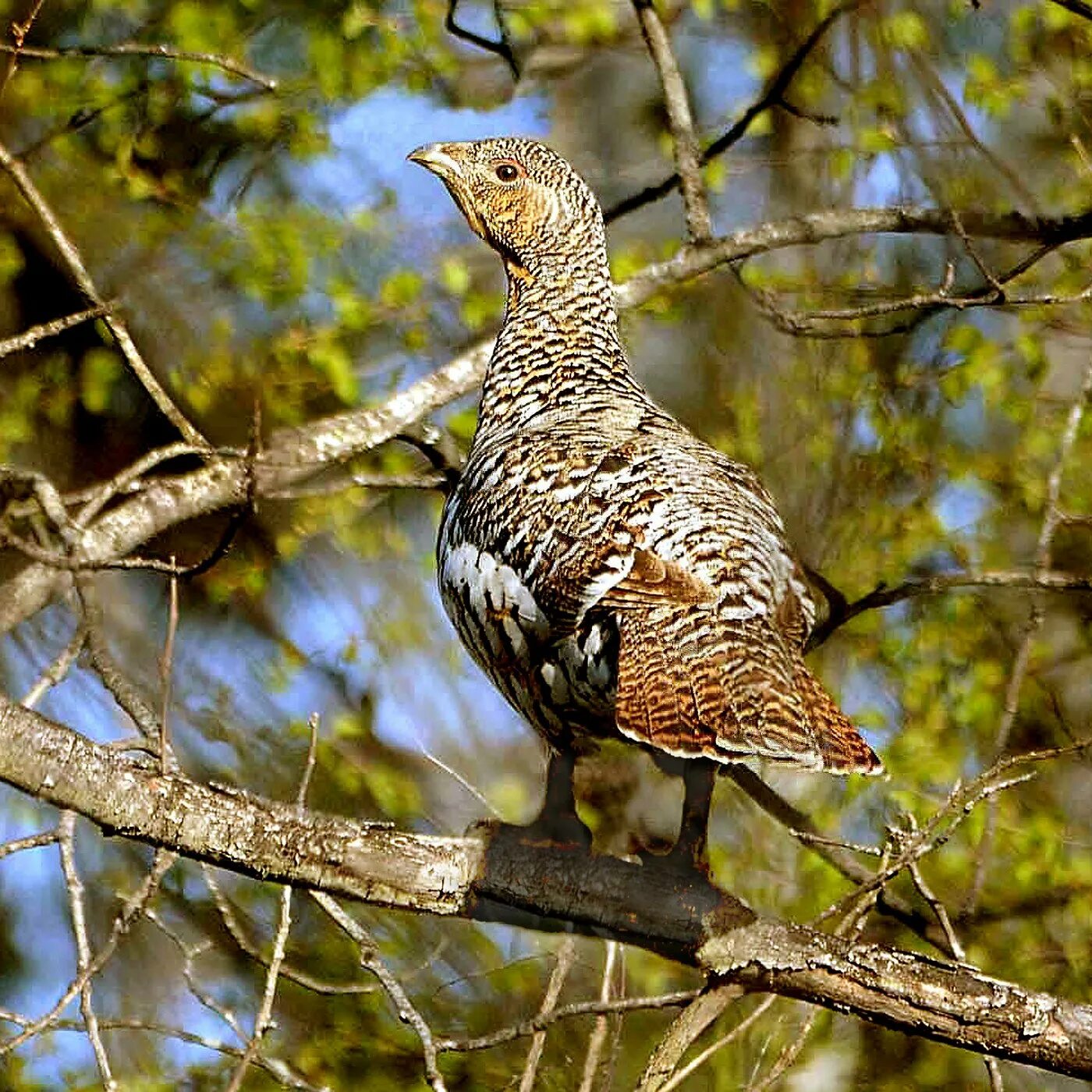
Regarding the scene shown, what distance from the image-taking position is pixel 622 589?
3398 mm

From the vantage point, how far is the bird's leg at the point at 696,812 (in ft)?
11.3

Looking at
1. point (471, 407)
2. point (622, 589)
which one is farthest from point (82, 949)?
point (471, 407)

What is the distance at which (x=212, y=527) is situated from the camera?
7879mm

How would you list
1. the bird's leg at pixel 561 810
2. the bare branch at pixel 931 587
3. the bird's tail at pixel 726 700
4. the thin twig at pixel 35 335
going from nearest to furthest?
the bird's tail at pixel 726 700, the thin twig at pixel 35 335, the bird's leg at pixel 561 810, the bare branch at pixel 931 587

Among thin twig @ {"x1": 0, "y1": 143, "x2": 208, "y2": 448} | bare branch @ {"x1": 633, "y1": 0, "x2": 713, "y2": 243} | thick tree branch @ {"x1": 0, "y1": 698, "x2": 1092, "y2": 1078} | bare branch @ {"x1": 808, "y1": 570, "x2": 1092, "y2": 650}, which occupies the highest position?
bare branch @ {"x1": 633, "y1": 0, "x2": 713, "y2": 243}

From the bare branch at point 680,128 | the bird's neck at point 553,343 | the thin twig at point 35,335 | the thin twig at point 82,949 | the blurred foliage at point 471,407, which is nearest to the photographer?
the thin twig at point 82,949

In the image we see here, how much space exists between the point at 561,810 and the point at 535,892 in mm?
907

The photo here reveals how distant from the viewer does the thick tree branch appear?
2.74m

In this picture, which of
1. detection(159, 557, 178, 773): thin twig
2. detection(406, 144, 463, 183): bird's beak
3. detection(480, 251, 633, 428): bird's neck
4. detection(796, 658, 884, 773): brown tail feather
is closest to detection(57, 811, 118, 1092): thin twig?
detection(159, 557, 178, 773): thin twig

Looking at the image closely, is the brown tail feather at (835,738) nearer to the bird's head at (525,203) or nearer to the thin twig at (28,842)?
the thin twig at (28,842)

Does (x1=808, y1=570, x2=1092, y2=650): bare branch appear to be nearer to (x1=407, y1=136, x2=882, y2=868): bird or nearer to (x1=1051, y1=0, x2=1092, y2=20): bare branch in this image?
(x1=407, y1=136, x2=882, y2=868): bird

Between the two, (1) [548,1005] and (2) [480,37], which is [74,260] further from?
(2) [480,37]

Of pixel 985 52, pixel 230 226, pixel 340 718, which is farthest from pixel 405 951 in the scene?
pixel 985 52

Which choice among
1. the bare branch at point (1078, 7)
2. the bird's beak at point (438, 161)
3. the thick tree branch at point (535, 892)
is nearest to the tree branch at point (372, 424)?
the bird's beak at point (438, 161)
